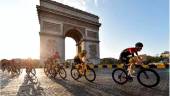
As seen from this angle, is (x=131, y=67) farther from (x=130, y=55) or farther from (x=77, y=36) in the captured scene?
(x=77, y=36)

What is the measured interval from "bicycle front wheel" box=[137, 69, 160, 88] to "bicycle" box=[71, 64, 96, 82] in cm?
227

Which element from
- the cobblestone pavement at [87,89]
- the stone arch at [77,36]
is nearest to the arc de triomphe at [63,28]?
the stone arch at [77,36]

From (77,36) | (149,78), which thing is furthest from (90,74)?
(77,36)

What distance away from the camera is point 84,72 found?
9539 millimetres

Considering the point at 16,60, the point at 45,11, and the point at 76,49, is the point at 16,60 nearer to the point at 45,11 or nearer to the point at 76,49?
the point at 45,11

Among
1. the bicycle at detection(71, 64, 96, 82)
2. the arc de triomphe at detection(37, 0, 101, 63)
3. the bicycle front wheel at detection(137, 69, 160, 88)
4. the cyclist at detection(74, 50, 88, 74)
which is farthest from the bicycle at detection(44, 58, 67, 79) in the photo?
the arc de triomphe at detection(37, 0, 101, 63)

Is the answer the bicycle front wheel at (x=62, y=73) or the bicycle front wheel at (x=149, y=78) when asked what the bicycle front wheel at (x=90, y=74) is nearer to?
the bicycle front wheel at (x=62, y=73)

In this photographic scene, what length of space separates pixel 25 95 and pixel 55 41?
1102 inches

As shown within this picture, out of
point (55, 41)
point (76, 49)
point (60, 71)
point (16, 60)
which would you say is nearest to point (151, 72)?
point (60, 71)

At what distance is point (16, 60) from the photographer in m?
16.9

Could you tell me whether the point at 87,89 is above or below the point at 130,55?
below

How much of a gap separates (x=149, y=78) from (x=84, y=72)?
316 centimetres

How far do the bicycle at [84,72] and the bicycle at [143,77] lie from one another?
1198 millimetres

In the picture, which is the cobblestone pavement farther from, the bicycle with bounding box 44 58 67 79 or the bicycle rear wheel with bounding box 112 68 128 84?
the bicycle with bounding box 44 58 67 79
